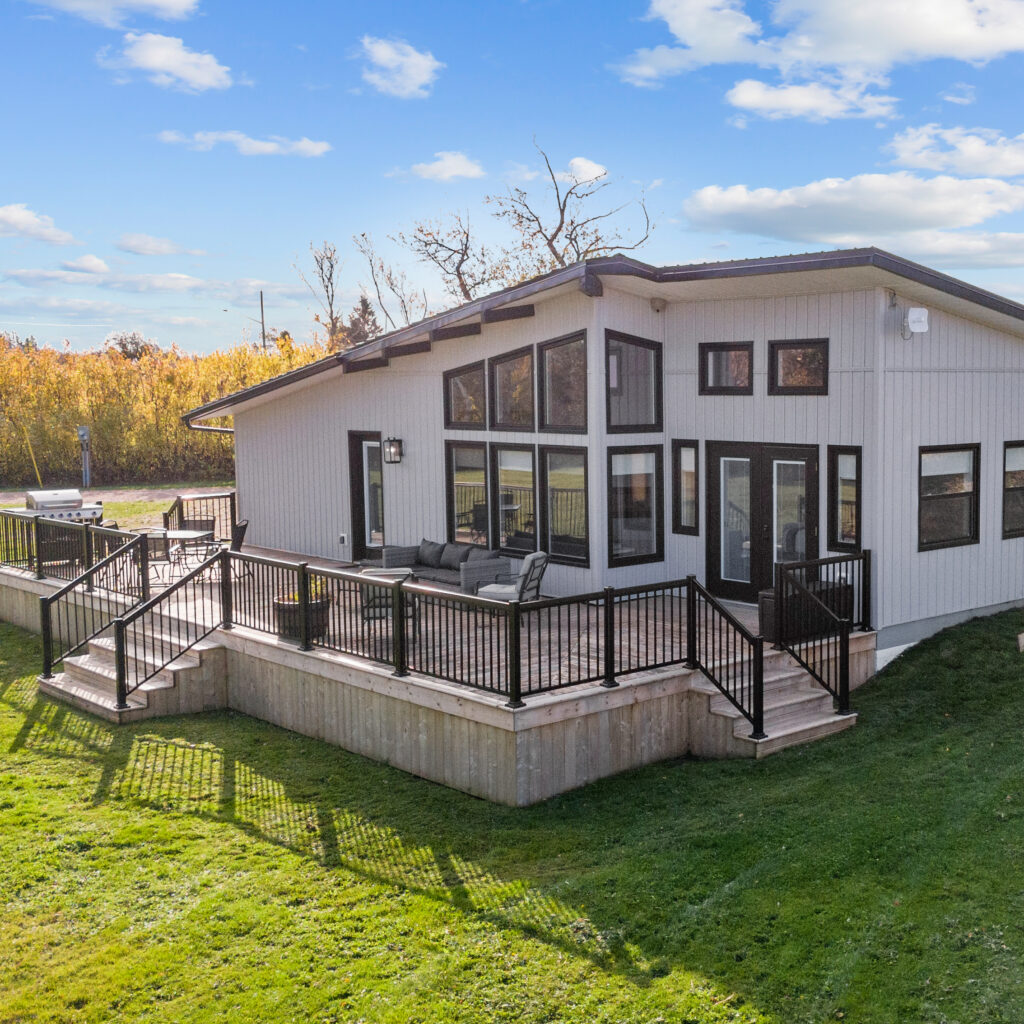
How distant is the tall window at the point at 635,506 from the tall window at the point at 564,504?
31 centimetres

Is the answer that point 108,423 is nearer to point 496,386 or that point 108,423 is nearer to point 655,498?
point 496,386

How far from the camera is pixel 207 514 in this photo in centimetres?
2156

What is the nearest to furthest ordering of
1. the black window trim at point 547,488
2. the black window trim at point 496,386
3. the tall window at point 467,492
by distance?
the black window trim at point 547,488 → the black window trim at point 496,386 → the tall window at point 467,492

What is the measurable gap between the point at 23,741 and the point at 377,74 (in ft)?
77.8

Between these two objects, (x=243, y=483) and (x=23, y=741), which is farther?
(x=243, y=483)

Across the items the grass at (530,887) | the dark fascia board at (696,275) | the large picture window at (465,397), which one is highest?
the dark fascia board at (696,275)

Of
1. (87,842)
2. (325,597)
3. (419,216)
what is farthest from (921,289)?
(419,216)

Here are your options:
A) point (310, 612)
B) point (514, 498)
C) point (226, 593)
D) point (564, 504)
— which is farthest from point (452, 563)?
point (310, 612)

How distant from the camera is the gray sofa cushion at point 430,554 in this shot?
1384 centimetres

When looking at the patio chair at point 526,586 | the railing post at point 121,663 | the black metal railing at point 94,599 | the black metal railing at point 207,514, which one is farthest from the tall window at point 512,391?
the black metal railing at point 207,514

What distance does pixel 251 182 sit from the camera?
37094 mm

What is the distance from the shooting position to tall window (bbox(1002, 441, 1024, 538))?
40.0ft

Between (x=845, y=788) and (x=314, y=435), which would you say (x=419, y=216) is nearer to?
(x=314, y=435)

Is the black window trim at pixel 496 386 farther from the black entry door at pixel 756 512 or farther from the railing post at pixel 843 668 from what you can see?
the railing post at pixel 843 668
